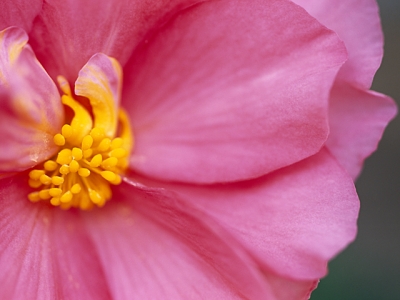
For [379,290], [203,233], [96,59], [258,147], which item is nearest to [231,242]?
[203,233]

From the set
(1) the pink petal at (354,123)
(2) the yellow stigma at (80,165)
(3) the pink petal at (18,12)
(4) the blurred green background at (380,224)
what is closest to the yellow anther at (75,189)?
(2) the yellow stigma at (80,165)

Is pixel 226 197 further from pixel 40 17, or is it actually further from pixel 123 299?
pixel 40 17

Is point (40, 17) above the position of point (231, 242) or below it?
above

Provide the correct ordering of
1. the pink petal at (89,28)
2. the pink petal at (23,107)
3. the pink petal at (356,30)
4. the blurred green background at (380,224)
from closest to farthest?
the pink petal at (23,107) → the pink petal at (89,28) → the pink petal at (356,30) → the blurred green background at (380,224)

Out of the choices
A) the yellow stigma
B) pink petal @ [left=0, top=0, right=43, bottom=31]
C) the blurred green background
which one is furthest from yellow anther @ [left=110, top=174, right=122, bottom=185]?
the blurred green background

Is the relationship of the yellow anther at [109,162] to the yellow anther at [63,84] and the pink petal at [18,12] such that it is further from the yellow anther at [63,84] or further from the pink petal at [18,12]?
the pink petal at [18,12]

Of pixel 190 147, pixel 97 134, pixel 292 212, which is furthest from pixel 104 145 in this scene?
pixel 292 212
